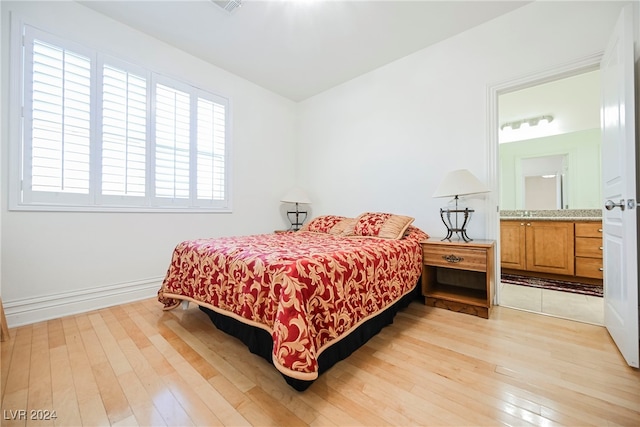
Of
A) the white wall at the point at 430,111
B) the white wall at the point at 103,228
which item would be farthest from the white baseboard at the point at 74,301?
the white wall at the point at 430,111

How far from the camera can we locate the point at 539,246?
3424 mm

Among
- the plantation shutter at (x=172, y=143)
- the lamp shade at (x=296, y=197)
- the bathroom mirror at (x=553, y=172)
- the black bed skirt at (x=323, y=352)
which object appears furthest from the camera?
the bathroom mirror at (x=553, y=172)

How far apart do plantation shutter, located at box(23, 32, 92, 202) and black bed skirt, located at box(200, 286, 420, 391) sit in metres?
1.77

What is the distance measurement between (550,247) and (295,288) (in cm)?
385

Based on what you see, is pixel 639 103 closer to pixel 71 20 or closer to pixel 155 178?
pixel 155 178

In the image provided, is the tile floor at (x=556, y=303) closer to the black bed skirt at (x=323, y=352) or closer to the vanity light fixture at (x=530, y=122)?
the black bed skirt at (x=323, y=352)

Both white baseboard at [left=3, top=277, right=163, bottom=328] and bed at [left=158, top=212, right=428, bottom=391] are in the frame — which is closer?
bed at [left=158, top=212, right=428, bottom=391]

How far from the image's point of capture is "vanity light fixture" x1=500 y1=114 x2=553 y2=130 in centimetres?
392

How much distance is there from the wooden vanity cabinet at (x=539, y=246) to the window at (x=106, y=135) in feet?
13.8

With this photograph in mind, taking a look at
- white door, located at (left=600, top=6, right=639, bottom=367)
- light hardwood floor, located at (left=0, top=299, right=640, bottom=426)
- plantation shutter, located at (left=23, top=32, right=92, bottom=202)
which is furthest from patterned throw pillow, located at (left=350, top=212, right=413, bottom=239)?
plantation shutter, located at (left=23, top=32, right=92, bottom=202)

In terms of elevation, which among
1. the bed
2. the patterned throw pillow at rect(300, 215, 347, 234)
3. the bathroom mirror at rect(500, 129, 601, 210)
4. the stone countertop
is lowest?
the bed

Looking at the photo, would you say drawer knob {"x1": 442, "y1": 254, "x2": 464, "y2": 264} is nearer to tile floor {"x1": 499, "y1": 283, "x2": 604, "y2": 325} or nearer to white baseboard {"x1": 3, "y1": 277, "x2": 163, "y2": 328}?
tile floor {"x1": 499, "y1": 283, "x2": 604, "y2": 325}

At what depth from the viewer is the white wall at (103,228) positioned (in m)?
1.98

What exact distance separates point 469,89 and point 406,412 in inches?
113
